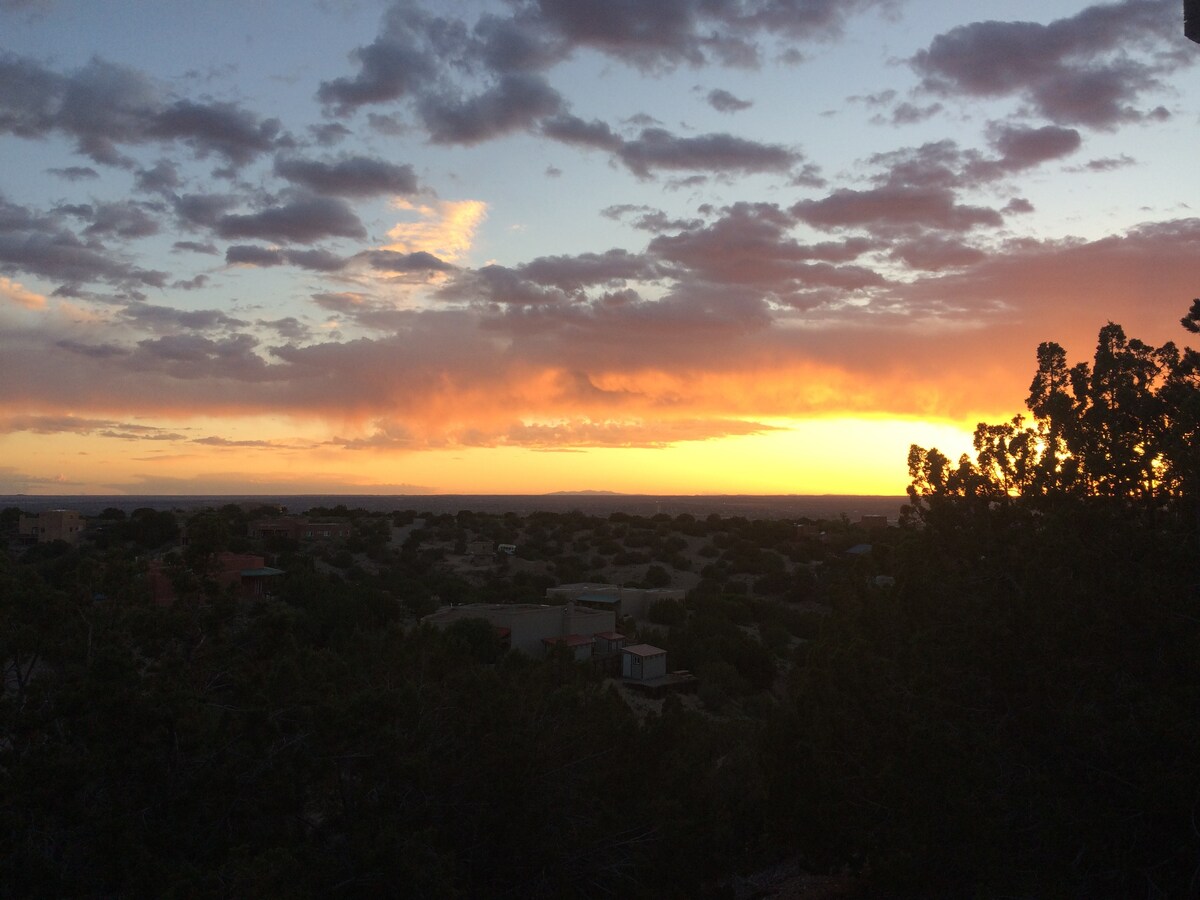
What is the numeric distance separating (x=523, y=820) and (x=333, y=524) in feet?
178

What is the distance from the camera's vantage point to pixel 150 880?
323 inches

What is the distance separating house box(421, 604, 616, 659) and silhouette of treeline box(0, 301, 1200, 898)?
581 inches

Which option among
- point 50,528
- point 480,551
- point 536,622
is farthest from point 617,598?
point 50,528

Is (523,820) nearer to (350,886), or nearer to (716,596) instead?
(350,886)

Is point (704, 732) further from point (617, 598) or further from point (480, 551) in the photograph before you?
point (480, 551)

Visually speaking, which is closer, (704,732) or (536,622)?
(704,732)

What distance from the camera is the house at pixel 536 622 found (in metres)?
29.1

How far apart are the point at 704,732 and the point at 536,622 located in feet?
53.1

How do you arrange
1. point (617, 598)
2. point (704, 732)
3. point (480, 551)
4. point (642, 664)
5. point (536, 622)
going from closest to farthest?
point (704, 732) → point (642, 664) → point (536, 622) → point (617, 598) → point (480, 551)

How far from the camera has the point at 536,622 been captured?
3031cm

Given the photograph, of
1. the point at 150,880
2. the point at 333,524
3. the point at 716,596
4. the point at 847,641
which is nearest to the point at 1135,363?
the point at 847,641

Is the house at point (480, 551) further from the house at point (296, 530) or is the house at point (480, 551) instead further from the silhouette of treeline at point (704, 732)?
the silhouette of treeline at point (704, 732)

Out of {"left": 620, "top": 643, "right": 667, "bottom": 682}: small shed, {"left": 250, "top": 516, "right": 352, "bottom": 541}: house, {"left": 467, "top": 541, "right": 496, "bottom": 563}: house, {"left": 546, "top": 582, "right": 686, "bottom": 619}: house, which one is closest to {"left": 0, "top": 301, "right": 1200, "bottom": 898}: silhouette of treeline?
{"left": 620, "top": 643, "right": 667, "bottom": 682}: small shed

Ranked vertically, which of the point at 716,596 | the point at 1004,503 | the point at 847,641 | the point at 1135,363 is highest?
the point at 1135,363
